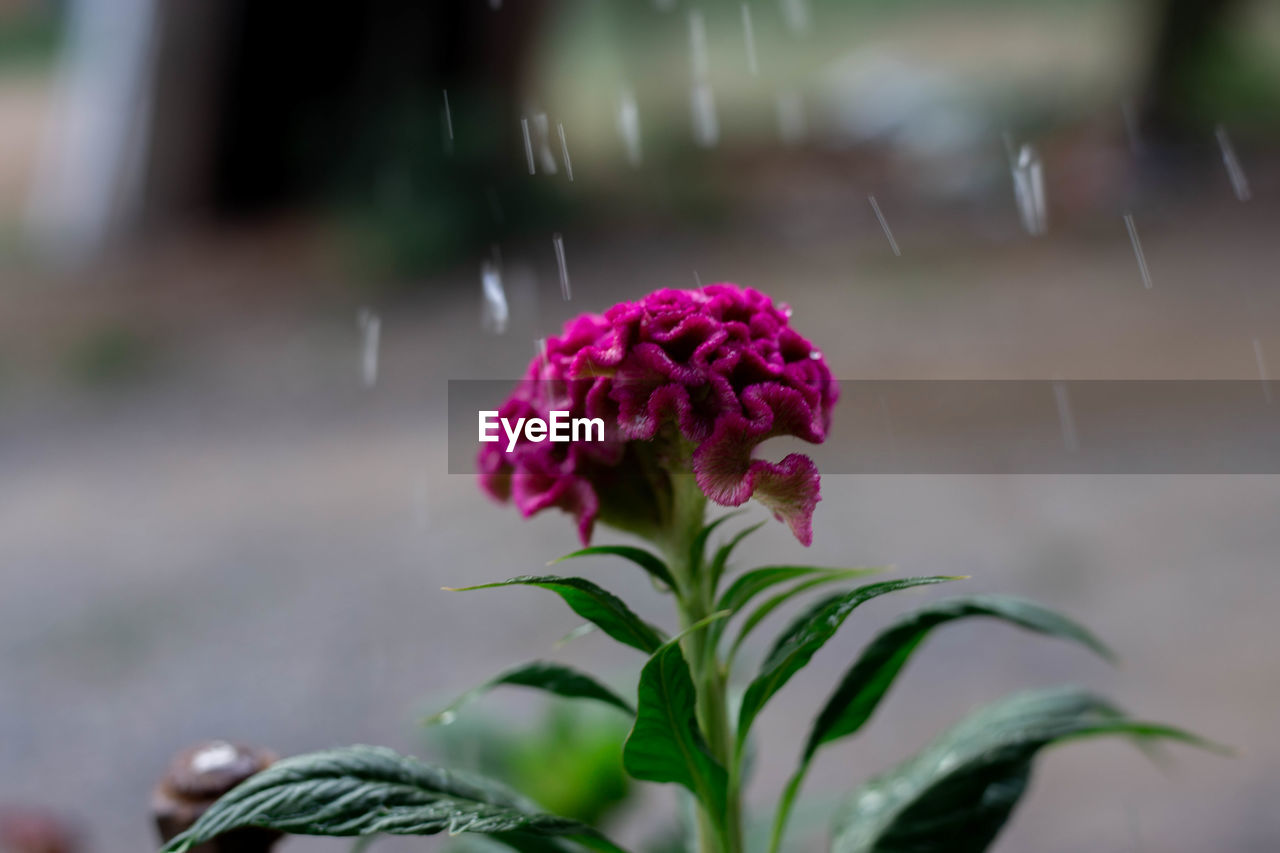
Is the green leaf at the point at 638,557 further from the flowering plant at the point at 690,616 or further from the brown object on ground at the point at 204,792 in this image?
the brown object on ground at the point at 204,792

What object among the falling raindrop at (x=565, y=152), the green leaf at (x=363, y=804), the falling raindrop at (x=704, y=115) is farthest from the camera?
the falling raindrop at (x=704, y=115)

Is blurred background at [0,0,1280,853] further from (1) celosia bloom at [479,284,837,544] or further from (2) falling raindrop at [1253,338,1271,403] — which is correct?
(1) celosia bloom at [479,284,837,544]

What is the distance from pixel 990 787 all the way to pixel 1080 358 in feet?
9.58

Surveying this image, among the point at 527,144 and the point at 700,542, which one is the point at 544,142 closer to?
the point at 527,144

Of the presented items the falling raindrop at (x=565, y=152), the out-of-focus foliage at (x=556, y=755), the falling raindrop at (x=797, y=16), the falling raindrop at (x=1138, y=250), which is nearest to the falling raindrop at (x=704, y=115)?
the falling raindrop at (x=565, y=152)

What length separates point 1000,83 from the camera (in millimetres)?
5898

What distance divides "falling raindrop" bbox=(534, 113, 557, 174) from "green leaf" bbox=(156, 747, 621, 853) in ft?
14.5

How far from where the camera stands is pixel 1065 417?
116 inches

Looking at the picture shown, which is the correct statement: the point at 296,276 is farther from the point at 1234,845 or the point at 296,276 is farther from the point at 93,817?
the point at 1234,845

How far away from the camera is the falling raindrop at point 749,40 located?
667 centimetres

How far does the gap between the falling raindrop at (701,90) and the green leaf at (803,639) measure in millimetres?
5270

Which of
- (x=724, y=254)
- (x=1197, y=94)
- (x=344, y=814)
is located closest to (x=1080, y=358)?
(x=724, y=254)

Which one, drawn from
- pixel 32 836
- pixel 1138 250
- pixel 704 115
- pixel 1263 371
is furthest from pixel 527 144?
pixel 32 836

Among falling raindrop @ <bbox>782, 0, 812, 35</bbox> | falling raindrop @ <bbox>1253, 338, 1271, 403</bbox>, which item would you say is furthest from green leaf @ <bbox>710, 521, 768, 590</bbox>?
falling raindrop @ <bbox>782, 0, 812, 35</bbox>
